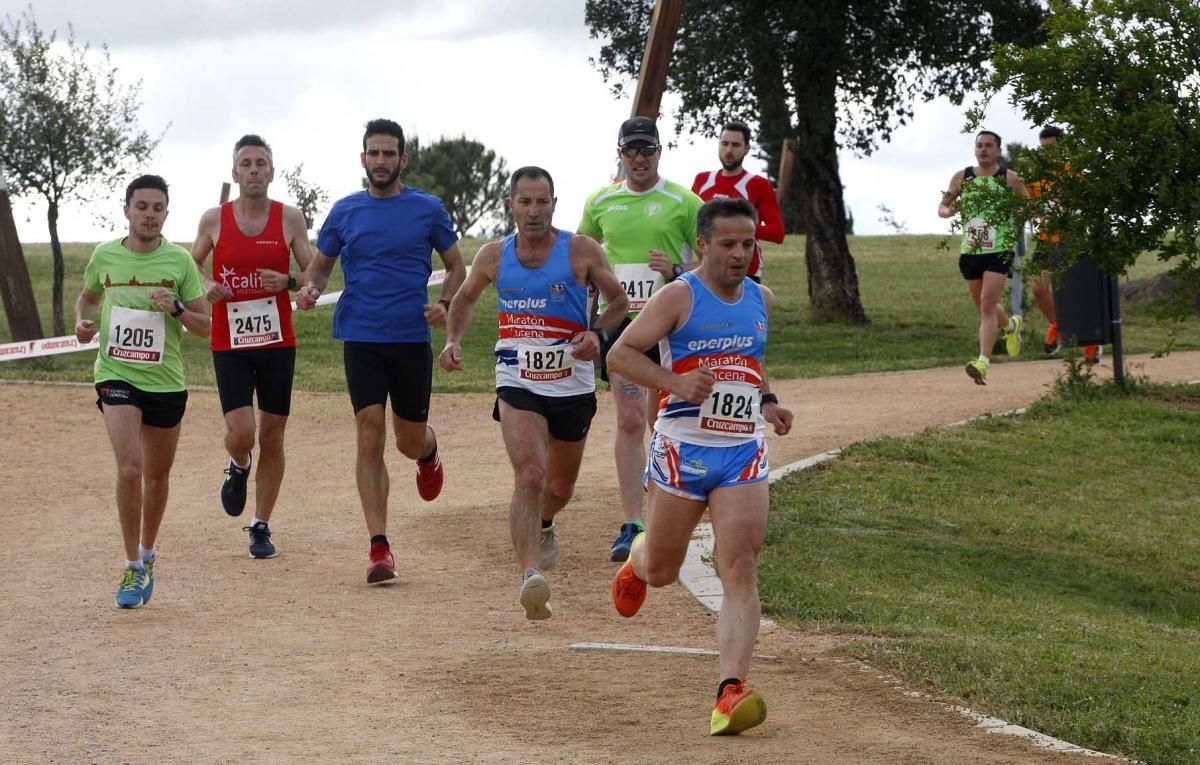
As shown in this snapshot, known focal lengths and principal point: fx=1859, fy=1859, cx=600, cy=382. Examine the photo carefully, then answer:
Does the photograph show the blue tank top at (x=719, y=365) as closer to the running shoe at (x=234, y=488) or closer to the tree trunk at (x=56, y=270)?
the running shoe at (x=234, y=488)

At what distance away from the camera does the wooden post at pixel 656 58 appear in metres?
15.7

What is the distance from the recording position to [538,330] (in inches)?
356

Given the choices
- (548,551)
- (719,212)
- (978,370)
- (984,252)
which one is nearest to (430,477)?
(548,551)

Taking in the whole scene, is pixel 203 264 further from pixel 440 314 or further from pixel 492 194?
pixel 492 194

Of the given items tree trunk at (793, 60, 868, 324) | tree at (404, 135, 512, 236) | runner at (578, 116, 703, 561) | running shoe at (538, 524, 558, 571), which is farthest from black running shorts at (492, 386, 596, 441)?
tree at (404, 135, 512, 236)

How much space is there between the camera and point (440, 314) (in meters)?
9.72

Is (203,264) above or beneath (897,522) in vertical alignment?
above

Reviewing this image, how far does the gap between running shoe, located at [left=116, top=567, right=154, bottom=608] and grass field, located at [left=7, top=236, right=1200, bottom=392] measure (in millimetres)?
8022

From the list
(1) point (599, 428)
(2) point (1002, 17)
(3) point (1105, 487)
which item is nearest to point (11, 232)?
(1) point (599, 428)

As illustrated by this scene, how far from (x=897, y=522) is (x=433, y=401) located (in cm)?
810

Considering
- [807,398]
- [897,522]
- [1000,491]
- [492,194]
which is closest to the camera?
[897,522]

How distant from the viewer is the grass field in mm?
21922

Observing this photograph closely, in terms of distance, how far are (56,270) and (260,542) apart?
20144 millimetres

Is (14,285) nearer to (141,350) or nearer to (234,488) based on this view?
(234,488)
